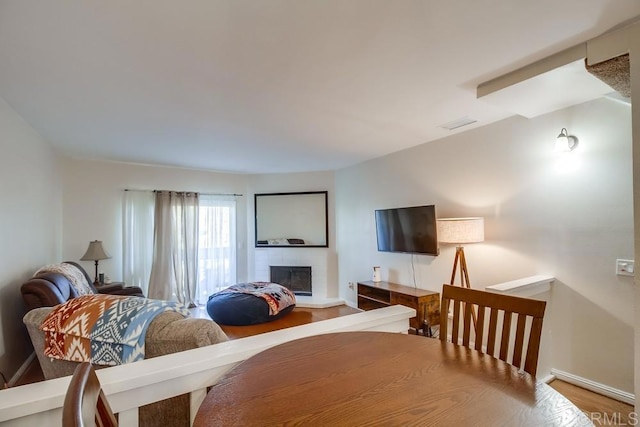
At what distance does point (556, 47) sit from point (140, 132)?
147 inches

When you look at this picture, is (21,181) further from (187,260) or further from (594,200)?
(594,200)

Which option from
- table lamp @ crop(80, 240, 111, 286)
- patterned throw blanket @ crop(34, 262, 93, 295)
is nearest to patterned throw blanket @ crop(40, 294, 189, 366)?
patterned throw blanket @ crop(34, 262, 93, 295)

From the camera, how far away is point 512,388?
89 centimetres

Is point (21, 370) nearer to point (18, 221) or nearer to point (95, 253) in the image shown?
Answer: point (18, 221)

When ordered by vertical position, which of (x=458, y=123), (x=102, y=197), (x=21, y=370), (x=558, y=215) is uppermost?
(x=458, y=123)

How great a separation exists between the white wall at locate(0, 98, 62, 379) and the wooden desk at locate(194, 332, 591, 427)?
9.31 ft

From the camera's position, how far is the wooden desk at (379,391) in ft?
2.46

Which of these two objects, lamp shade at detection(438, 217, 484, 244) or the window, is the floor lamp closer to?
lamp shade at detection(438, 217, 484, 244)

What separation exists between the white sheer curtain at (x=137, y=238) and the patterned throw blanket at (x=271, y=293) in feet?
4.68

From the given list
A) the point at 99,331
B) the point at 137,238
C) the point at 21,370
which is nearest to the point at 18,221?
the point at 21,370

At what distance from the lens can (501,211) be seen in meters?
3.09

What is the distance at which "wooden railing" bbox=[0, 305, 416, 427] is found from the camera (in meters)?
0.75

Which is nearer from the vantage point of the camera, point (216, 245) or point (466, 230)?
point (466, 230)

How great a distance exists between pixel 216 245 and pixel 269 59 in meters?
4.35
